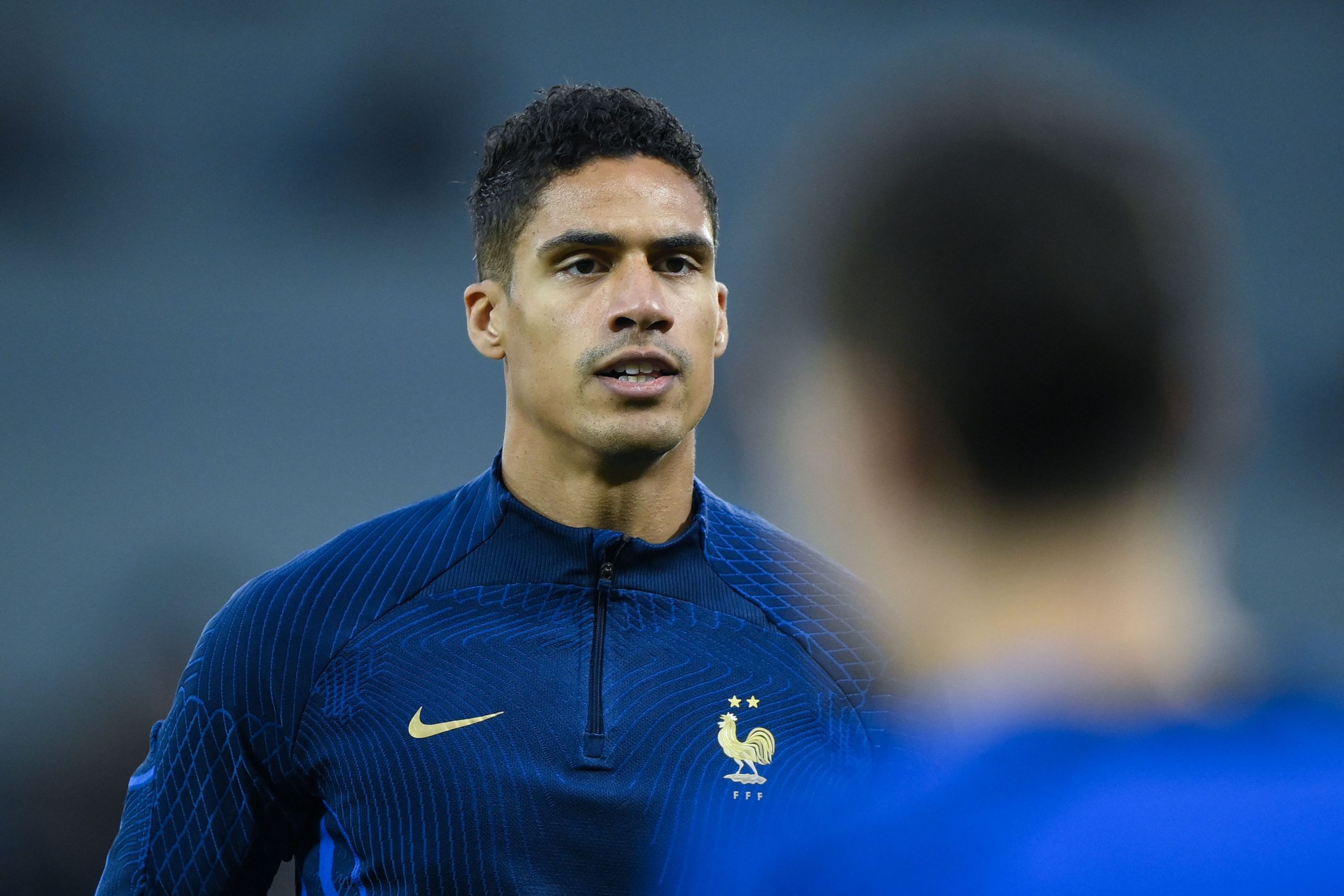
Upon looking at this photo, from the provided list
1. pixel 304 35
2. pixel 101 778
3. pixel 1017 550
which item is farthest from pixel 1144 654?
pixel 304 35

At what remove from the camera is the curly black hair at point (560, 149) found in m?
2.65

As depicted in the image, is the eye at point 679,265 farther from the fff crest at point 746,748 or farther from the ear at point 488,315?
the fff crest at point 746,748

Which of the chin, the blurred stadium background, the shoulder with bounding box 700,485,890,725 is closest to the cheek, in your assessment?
the chin

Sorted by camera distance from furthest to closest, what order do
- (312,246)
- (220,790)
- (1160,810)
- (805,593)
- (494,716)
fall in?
(312,246) < (805,593) < (220,790) < (494,716) < (1160,810)

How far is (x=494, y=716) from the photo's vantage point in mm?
2410

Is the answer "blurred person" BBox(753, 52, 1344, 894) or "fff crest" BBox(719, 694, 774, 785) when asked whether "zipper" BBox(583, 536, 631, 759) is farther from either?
"blurred person" BBox(753, 52, 1344, 894)

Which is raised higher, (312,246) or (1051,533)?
(312,246)

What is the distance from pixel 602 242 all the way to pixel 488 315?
335 millimetres

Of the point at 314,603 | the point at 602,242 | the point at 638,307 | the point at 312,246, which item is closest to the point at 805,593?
the point at 638,307

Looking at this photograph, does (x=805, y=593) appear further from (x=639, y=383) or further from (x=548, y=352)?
(x=548, y=352)

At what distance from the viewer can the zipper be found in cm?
237

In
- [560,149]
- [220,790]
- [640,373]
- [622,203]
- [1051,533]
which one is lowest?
[1051,533]

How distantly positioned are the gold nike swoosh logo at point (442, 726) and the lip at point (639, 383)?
58cm

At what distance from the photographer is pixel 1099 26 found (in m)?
6.38
